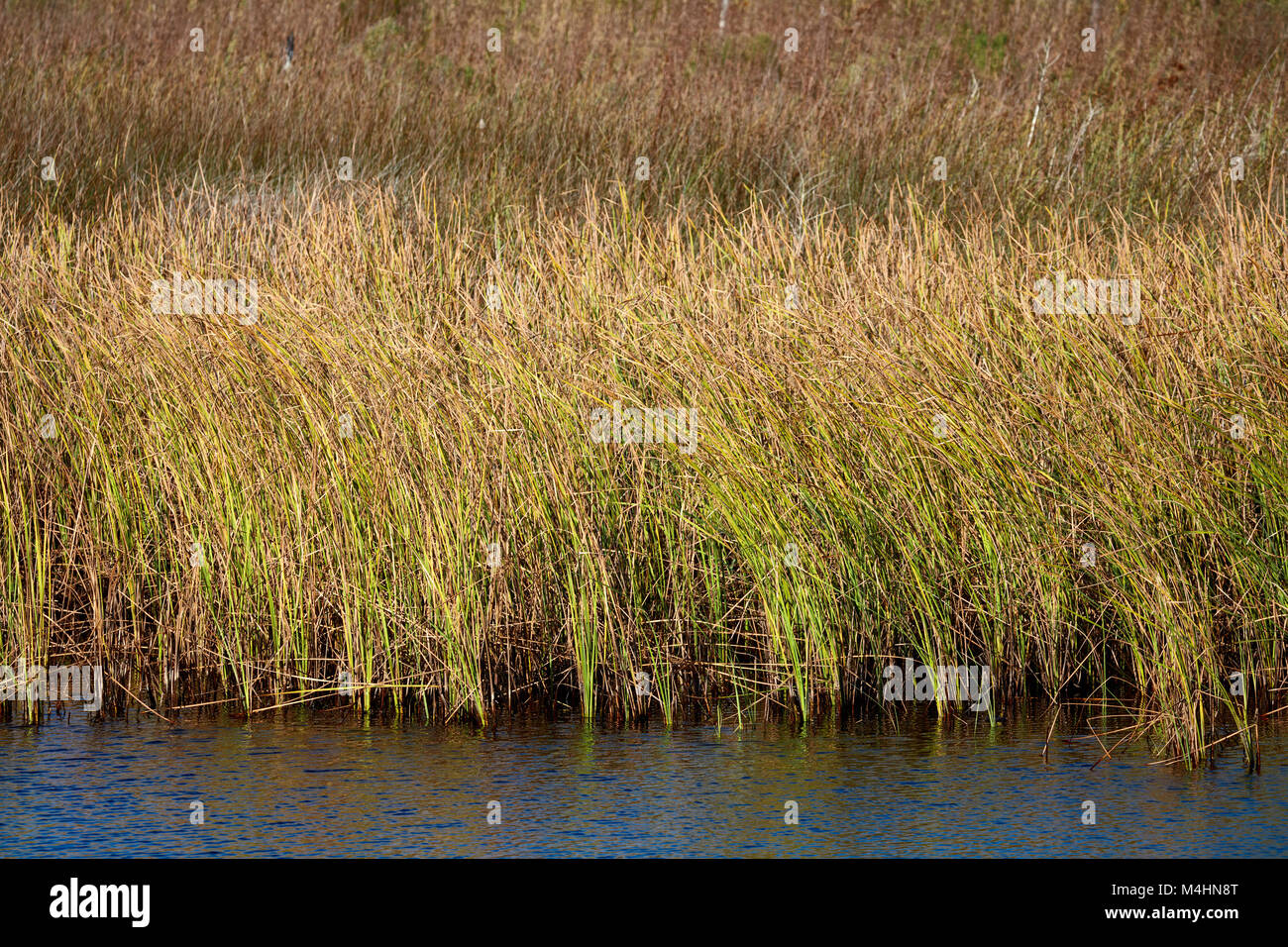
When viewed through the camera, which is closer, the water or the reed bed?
the water

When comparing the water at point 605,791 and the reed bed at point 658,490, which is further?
the reed bed at point 658,490

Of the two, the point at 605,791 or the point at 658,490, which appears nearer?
the point at 605,791

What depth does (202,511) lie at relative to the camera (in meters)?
5.66

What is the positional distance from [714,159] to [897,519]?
6.95 metres

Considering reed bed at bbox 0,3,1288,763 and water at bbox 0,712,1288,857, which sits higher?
reed bed at bbox 0,3,1288,763

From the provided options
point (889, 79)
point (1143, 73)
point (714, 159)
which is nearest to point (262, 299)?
point (714, 159)

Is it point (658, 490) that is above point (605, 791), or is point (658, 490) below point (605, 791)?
above

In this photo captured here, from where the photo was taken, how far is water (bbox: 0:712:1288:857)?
418cm

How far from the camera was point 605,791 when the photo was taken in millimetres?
4559

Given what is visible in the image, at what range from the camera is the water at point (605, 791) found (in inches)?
165

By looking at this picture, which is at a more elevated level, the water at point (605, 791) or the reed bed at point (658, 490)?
the reed bed at point (658, 490)
